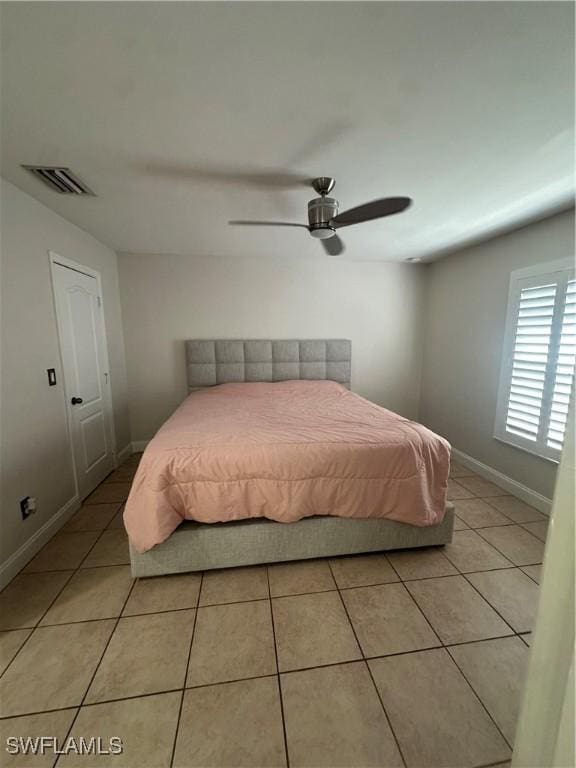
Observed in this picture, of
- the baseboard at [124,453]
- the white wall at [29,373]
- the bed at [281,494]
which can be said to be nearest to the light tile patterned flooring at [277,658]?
the bed at [281,494]

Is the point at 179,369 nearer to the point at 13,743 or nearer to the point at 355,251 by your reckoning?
the point at 355,251

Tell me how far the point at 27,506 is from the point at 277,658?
1.80 meters

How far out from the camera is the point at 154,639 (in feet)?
4.70

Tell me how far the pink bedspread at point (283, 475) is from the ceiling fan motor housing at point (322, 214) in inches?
52.2

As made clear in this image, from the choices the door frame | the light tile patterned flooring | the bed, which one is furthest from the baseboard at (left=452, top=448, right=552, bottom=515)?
the door frame

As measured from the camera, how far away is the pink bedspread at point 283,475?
1652 mm

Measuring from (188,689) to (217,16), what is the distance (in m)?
2.40

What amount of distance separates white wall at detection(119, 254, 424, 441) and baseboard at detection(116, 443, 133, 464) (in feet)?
0.47

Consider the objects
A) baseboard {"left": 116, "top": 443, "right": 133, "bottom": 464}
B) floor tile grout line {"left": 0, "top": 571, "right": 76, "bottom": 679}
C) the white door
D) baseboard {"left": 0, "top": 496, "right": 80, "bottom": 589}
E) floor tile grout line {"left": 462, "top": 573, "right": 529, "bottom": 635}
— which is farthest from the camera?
baseboard {"left": 116, "top": 443, "right": 133, "bottom": 464}

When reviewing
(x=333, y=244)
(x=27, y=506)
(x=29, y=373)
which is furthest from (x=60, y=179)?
(x=27, y=506)

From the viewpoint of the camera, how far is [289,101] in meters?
1.23

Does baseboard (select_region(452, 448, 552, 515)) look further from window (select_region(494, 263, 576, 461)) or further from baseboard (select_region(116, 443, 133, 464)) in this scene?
baseboard (select_region(116, 443, 133, 464))

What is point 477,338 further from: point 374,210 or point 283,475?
point 283,475

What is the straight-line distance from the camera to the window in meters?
2.27
